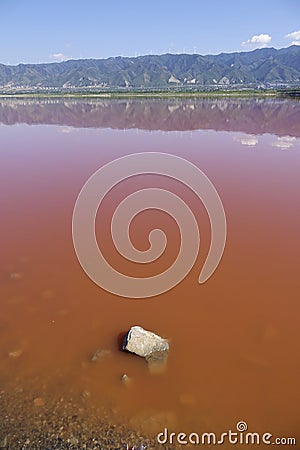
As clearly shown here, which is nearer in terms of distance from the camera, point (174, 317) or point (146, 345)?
point (146, 345)

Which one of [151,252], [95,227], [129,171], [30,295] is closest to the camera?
[30,295]

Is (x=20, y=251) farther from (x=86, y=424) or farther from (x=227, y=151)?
(x=227, y=151)

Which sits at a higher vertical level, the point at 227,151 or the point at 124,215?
the point at 227,151

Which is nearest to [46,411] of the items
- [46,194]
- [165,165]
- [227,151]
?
[46,194]

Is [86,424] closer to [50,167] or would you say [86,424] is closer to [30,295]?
[30,295]

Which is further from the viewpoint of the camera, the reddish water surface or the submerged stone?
the submerged stone

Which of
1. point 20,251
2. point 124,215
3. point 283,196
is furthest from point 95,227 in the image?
point 283,196

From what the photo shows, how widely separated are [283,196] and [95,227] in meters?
8.75

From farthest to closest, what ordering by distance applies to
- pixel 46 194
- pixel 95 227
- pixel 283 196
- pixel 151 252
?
pixel 46 194
pixel 283 196
pixel 95 227
pixel 151 252

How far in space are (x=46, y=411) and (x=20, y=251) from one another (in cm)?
635

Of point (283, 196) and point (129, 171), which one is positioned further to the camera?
point (129, 171)

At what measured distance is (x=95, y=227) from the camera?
42.2ft

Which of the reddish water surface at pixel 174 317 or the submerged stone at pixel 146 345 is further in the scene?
the submerged stone at pixel 146 345

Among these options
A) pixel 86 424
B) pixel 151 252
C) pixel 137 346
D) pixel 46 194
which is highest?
pixel 46 194
